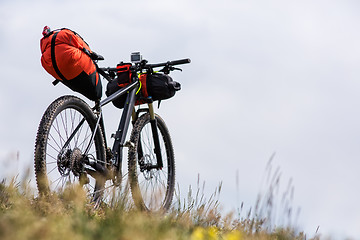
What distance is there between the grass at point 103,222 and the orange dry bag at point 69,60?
44.2 inches

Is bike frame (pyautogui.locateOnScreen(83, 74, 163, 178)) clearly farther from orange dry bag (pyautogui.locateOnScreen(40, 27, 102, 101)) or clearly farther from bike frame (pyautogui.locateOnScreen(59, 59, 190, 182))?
orange dry bag (pyautogui.locateOnScreen(40, 27, 102, 101))

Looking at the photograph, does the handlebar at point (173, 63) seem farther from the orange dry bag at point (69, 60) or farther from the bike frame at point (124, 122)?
the orange dry bag at point (69, 60)

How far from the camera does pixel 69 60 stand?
17.5 ft

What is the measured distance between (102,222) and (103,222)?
57 millimetres

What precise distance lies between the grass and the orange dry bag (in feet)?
3.69

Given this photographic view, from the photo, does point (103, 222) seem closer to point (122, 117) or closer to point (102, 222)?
point (102, 222)

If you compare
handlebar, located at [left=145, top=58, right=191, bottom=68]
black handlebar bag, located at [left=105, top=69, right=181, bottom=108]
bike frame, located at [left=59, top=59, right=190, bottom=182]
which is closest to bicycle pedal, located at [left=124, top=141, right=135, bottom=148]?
bike frame, located at [left=59, top=59, right=190, bottom=182]

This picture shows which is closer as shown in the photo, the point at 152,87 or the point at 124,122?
the point at 124,122

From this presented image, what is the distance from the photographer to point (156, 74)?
6.76 m

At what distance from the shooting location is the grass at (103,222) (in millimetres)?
2488

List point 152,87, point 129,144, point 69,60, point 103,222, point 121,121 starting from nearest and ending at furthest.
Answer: point 103,222, point 69,60, point 129,144, point 121,121, point 152,87

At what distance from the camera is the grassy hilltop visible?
8.14ft

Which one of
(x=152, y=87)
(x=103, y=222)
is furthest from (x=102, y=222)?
(x=152, y=87)

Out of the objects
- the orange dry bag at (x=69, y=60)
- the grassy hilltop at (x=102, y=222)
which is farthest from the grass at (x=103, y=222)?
the orange dry bag at (x=69, y=60)
